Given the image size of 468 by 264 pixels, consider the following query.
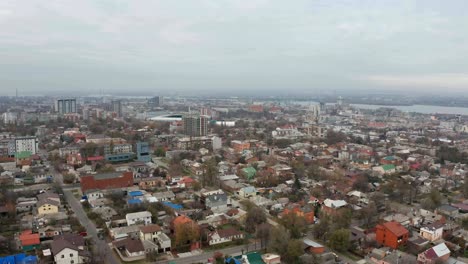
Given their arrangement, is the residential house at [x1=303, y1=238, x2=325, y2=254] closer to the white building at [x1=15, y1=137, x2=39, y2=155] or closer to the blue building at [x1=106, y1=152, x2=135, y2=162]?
the blue building at [x1=106, y1=152, x2=135, y2=162]

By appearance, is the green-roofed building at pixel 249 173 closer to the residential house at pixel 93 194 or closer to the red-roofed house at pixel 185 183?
the red-roofed house at pixel 185 183

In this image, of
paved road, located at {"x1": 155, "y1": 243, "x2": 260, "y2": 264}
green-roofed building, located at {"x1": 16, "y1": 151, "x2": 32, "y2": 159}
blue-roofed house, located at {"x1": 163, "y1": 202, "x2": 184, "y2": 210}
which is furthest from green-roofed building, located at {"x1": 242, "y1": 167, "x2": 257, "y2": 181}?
green-roofed building, located at {"x1": 16, "y1": 151, "x2": 32, "y2": 159}

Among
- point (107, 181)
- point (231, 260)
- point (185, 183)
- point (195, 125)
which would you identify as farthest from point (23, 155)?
point (231, 260)

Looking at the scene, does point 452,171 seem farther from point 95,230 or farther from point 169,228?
point 95,230

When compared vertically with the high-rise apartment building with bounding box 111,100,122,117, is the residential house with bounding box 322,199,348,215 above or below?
below

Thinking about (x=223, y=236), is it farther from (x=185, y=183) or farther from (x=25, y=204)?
(x=25, y=204)

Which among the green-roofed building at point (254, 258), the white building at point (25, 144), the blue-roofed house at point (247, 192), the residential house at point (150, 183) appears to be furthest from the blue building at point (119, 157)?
the green-roofed building at point (254, 258)
